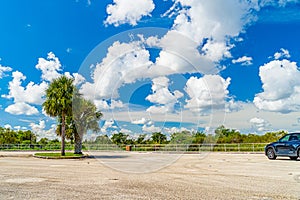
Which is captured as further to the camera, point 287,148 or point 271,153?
point 271,153

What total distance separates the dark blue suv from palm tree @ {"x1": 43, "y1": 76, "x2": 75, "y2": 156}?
15.1 meters

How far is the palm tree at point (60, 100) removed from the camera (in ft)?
74.3

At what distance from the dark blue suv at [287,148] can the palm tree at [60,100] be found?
15081 mm

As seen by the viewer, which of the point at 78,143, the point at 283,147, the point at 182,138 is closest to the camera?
the point at 283,147

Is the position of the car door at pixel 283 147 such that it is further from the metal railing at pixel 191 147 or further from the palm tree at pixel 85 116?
the palm tree at pixel 85 116

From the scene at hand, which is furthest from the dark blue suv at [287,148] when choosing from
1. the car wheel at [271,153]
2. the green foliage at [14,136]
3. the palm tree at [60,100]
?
the green foliage at [14,136]

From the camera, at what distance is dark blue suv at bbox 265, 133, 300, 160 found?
1525cm

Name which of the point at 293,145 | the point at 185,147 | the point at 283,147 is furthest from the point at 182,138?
the point at 293,145

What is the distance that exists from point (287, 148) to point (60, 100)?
53.7ft

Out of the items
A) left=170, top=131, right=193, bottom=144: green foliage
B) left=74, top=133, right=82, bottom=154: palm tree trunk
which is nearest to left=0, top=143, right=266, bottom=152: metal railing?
left=170, top=131, right=193, bottom=144: green foliage

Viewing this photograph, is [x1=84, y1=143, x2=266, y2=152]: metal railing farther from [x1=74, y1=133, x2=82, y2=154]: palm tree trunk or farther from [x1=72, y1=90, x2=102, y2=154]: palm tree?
[x1=72, y1=90, x2=102, y2=154]: palm tree

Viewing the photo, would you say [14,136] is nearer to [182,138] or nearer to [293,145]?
[182,138]

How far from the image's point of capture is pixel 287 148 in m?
15.7

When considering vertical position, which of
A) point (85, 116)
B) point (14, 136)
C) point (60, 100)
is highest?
point (60, 100)
